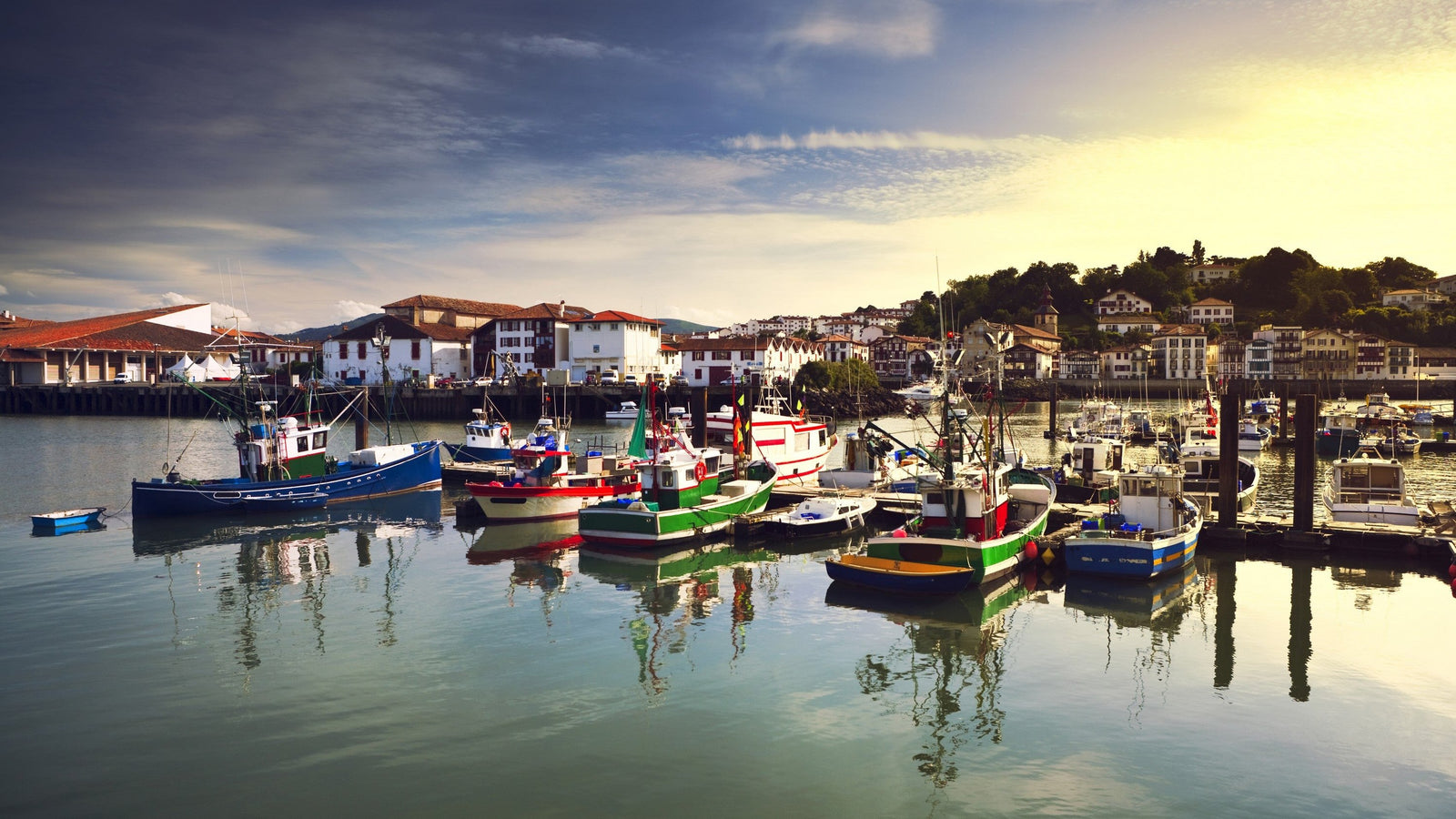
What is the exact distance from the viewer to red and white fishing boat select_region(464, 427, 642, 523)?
29672 mm

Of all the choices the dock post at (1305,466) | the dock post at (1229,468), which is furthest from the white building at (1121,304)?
the dock post at (1305,466)

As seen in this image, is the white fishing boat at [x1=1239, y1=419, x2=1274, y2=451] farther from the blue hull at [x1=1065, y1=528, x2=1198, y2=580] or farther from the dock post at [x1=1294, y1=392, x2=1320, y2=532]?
the blue hull at [x1=1065, y1=528, x2=1198, y2=580]

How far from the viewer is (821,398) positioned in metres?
81.9

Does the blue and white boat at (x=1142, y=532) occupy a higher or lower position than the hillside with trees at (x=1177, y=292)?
lower

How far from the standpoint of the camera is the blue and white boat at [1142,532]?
20875mm

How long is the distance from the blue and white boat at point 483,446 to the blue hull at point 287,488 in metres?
5.51

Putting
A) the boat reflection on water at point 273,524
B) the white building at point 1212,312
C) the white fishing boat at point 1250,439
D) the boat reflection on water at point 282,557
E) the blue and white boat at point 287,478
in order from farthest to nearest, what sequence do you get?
the white building at point 1212,312 → the white fishing boat at point 1250,439 → the blue and white boat at point 287,478 → the boat reflection on water at point 273,524 → the boat reflection on water at point 282,557

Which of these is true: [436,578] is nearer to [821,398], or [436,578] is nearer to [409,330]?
[821,398]

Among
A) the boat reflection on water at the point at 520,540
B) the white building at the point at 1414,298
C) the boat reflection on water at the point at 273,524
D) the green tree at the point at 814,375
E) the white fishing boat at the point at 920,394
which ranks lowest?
the boat reflection on water at the point at 520,540

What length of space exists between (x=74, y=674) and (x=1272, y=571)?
2600cm

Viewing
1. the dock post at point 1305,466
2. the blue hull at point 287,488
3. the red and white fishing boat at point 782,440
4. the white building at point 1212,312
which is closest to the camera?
the dock post at point 1305,466

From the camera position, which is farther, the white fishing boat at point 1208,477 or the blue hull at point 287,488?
the white fishing boat at point 1208,477

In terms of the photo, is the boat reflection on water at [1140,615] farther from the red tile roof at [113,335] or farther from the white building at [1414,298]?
the white building at [1414,298]

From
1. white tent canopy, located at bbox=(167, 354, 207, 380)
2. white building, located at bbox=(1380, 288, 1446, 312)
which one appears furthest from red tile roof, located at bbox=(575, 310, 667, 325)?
white building, located at bbox=(1380, 288, 1446, 312)
